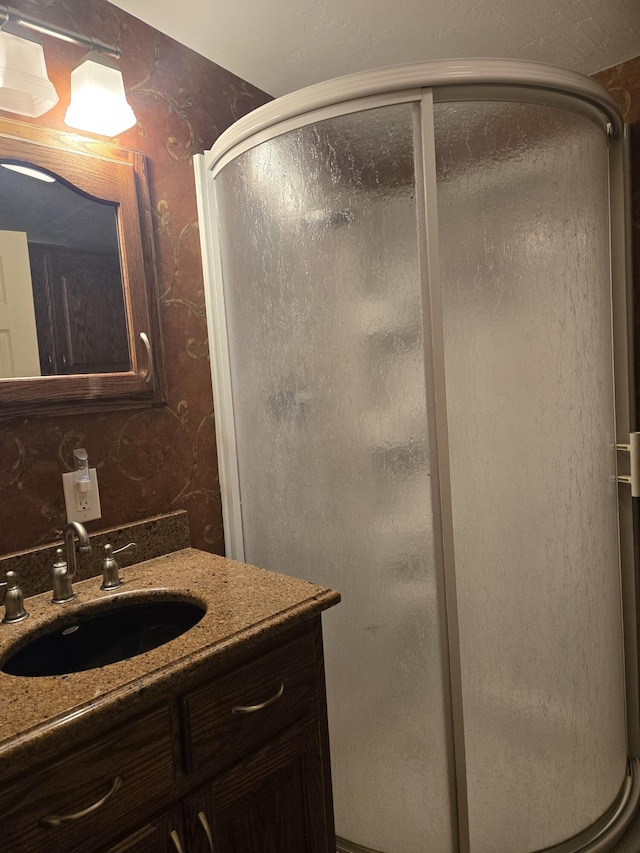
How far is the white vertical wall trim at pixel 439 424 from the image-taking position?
1.27 m

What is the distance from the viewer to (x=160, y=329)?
1565 mm

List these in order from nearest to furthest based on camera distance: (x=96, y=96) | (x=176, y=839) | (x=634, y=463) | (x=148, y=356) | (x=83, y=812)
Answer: (x=83, y=812) < (x=176, y=839) < (x=96, y=96) < (x=148, y=356) < (x=634, y=463)

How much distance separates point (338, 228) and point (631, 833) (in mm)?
1764

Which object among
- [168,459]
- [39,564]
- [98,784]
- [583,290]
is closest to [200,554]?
[168,459]

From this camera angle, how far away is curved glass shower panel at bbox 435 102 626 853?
1.34 metres

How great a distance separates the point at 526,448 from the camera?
1.41 meters

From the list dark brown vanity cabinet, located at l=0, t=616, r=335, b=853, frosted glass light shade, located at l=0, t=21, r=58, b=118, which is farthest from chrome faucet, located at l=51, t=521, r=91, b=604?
frosted glass light shade, located at l=0, t=21, r=58, b=118

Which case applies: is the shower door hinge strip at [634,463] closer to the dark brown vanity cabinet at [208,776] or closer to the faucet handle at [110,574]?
the dark brown vanity cabinet at [208,776]

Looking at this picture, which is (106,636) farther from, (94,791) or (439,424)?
(439,424)

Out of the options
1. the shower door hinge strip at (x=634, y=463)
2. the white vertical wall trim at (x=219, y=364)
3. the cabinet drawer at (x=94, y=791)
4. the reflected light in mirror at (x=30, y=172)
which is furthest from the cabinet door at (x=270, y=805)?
the reflected light in mirror at (x=30, y=172)

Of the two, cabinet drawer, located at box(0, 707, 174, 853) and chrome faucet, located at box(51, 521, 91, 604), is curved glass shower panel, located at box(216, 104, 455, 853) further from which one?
cabinet drawer, located at box(0, 707, 174, 853)

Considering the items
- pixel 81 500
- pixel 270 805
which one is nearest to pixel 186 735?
pixel 270 805

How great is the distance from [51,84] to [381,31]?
0.87m

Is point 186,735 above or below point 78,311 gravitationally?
below
